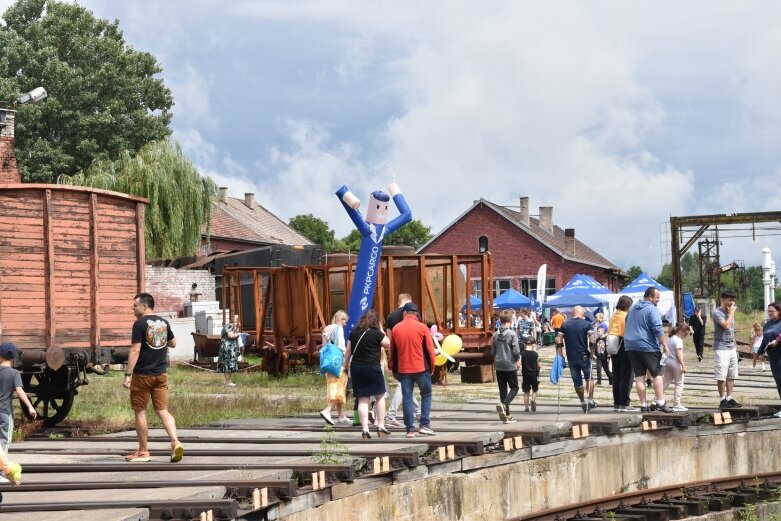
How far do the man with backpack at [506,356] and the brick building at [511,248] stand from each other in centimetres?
5088

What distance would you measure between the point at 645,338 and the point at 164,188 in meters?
34.7

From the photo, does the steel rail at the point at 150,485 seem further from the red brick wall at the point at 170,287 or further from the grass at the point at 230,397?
the red brick wall at the point at 170,287

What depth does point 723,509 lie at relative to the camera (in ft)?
52.0

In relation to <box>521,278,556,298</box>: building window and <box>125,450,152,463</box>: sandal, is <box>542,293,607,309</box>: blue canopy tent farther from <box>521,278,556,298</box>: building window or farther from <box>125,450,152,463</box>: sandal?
<box>521,278,556,298</box>: building window

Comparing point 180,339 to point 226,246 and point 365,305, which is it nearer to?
point 365,305

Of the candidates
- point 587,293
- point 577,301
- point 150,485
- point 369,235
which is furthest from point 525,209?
point 150,485

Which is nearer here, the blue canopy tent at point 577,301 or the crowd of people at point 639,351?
the crowd of people at point 639,351

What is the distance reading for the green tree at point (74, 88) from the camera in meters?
54.5

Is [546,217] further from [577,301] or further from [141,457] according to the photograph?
[141,457]

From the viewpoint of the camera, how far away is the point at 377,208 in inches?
789

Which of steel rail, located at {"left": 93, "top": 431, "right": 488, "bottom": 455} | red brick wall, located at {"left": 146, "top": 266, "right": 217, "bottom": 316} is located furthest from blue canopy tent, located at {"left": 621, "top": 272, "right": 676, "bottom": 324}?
steel rail, located at {"left": 93, "top": 431, "right": 488, "bottom": 455}

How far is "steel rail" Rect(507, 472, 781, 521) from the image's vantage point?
1438cm

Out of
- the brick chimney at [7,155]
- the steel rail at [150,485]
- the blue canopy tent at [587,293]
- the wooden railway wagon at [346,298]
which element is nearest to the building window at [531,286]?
the blue canopy tent at [587,293]

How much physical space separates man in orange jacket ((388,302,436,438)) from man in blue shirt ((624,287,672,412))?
3.63 meters
